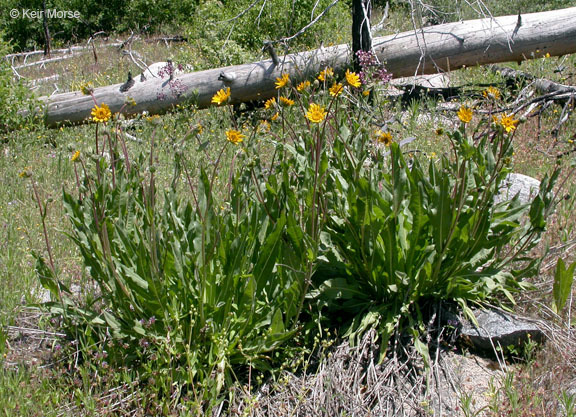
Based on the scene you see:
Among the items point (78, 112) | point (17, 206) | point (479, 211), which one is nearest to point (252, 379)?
point (479, 211)

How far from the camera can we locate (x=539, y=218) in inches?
98.0

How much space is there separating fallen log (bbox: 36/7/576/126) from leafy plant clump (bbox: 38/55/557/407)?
149 inches

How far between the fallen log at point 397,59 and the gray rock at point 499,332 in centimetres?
431

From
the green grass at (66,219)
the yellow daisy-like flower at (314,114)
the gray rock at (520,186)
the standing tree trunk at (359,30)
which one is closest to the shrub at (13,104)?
the green grass at (66,219)

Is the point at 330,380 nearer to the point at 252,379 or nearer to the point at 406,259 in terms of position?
the point at 252,379

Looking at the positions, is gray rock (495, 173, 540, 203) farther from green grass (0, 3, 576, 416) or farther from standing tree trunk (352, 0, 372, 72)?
standing tree trunk (352, 0, 372, 72)

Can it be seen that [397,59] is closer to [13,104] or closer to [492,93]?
[492,93]

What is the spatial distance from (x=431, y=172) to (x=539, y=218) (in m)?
0.54

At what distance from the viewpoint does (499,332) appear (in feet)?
8.08

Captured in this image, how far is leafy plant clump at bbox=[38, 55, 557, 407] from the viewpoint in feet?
7.40

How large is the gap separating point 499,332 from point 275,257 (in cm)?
108

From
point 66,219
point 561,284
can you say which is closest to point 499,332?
point 561,284

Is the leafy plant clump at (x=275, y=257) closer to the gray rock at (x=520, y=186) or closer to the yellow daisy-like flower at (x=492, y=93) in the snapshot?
the yellow daisy-like flower at (x=492, y=93)

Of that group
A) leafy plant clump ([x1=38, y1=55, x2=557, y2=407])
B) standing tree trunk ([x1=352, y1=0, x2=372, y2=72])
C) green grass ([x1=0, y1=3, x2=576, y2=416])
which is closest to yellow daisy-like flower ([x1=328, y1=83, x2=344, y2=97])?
leafy plant clump ([x1=38, y1=55, x2=557, y2=407])
